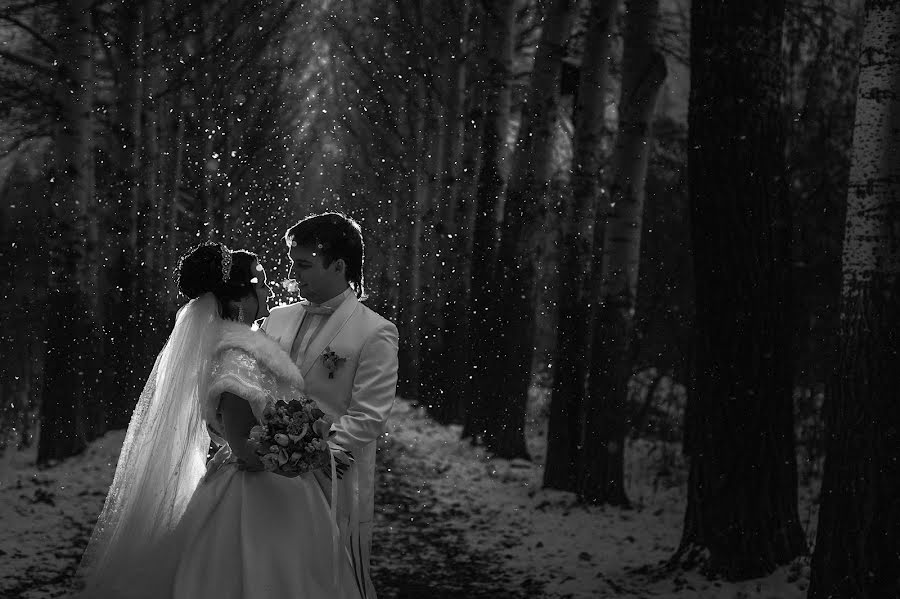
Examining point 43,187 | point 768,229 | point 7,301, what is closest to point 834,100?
point 768,229

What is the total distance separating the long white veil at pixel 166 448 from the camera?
4406 mm

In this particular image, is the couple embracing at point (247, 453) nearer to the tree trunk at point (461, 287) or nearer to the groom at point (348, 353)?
the groom at point (348, 353)

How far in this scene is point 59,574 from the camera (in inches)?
299

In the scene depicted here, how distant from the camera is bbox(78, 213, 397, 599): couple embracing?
4.27 meters

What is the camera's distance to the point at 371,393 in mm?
4656

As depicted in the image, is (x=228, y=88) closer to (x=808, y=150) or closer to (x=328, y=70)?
(x=328, y=70)

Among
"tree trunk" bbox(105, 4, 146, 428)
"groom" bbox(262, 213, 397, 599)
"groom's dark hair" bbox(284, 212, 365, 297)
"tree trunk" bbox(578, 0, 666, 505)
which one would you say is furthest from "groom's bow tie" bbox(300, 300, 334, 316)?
"tree trunk" bbox(105, 4, 146, 428)

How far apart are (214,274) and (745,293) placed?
13.7ft

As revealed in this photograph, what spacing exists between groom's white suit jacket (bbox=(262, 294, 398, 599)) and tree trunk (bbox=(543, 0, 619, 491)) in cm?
676

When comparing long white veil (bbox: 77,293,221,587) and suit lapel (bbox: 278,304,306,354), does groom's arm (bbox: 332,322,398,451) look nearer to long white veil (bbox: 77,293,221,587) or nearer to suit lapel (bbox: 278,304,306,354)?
suit lapel (bbox: 278,304,306,354)

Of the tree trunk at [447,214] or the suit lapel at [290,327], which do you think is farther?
the tree trunk at [447,214]

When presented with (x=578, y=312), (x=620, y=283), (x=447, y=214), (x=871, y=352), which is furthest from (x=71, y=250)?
(x=871, y=352)

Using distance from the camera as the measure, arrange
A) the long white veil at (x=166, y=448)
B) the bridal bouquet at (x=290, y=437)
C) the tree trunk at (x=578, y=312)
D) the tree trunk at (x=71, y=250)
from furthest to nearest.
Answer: the tree trunk at (x=71, y=250) → the tree trunk at (x=578, y=312) → the long white veil at (x=166, y=448) → the bridal bouquet at (x=290, y=437)

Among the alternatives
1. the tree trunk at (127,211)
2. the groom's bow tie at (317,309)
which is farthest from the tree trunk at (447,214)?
the groom's bow tie at (317,309)
